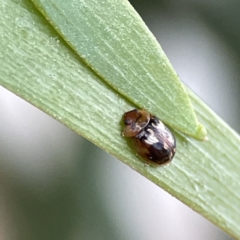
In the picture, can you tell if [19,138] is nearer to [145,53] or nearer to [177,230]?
[177,230]

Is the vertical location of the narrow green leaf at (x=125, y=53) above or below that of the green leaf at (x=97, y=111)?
above

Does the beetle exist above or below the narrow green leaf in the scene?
below

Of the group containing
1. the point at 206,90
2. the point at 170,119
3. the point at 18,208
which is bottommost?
the point at 18,208

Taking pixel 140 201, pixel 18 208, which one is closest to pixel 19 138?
pixel 18 208

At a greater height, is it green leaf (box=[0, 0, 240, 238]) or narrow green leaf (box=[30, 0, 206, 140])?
narrow green leaf (box=[30, 0, 206, 140])

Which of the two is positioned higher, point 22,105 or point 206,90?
point 206,90
